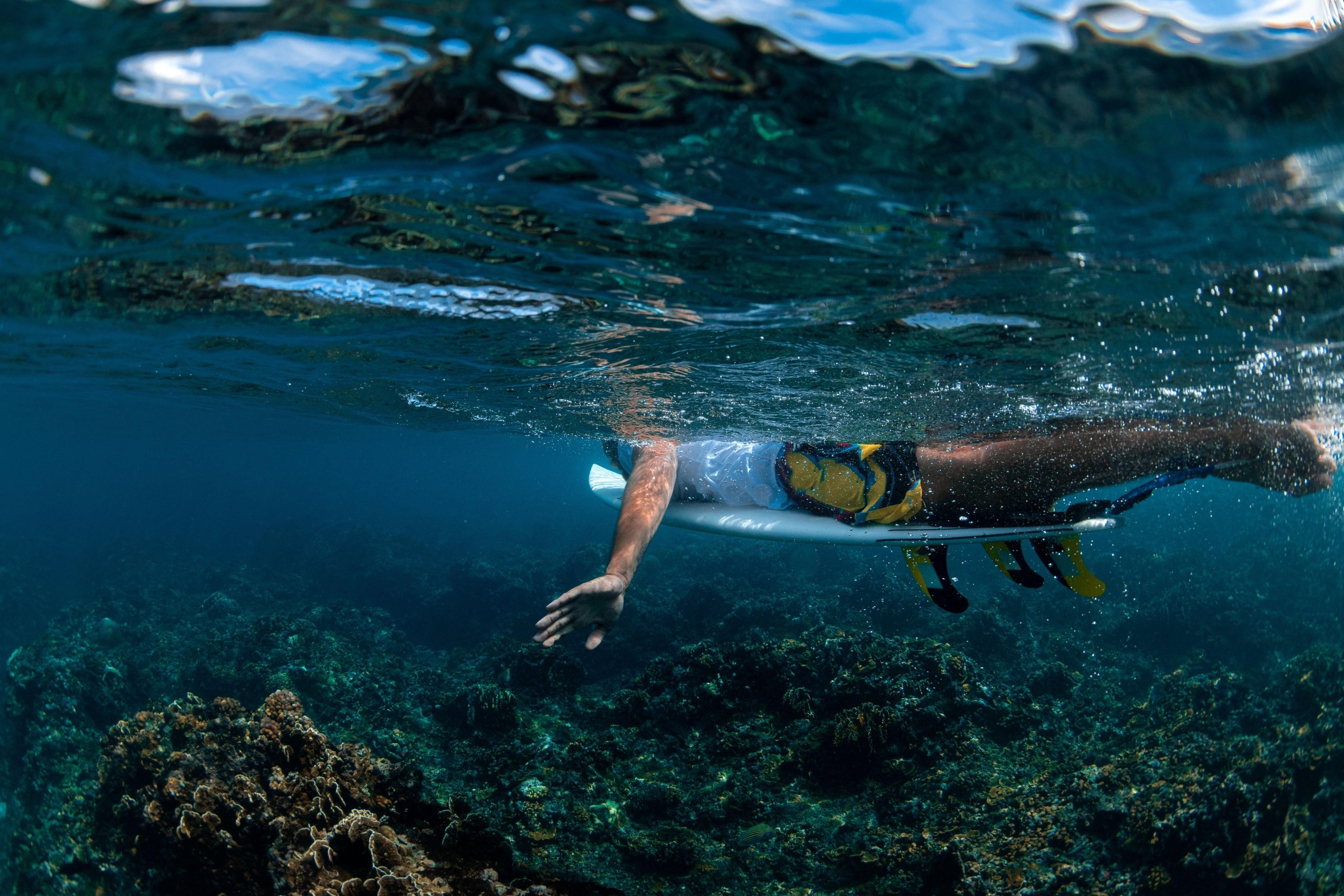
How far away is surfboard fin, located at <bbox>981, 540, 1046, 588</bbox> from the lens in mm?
6520

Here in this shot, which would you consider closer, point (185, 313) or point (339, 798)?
point (339, 798)

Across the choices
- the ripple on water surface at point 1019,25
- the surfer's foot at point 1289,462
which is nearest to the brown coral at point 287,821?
the ripple on water surface at point 1019,25

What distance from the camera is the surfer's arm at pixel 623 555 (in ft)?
13.0

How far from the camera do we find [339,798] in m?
5.66

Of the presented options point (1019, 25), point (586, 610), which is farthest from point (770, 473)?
point (1019, 25)

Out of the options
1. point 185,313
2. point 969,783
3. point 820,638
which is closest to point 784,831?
point 969,783

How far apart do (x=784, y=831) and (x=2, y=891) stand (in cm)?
1350

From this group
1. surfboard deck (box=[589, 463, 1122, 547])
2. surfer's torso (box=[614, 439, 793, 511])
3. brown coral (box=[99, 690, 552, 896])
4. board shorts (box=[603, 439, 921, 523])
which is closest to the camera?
brown coral (box=[99, 690, 552, 896])

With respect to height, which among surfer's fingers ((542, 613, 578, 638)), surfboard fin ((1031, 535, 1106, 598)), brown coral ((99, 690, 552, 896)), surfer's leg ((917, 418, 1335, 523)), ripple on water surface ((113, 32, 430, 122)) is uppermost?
ripple on water surface ((113, 32, 430, 122))

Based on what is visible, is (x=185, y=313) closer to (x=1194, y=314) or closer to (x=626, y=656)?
(x=626, y=656)

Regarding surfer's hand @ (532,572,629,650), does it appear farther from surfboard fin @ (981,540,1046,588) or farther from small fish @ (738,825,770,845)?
small fish @ (738,825,770,845)

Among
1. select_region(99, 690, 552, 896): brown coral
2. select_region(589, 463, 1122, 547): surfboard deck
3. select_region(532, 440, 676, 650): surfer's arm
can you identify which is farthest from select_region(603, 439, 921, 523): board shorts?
select_region(99, 690, 552, 896): brown coral

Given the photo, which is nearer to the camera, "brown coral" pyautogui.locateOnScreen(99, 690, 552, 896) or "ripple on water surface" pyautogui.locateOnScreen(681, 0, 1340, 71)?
"ripple on water surface" pyautogui.locateOnScreen(681, 0, 1340, 71)

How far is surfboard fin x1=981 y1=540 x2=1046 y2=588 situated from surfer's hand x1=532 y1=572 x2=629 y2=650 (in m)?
4.30
